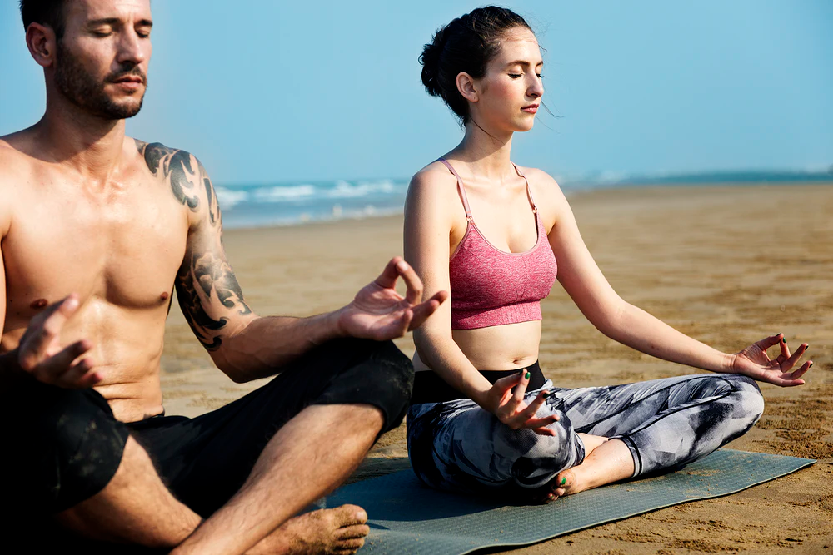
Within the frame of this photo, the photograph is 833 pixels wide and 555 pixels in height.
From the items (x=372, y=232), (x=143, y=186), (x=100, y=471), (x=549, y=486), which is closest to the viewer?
(x=100, y=471)

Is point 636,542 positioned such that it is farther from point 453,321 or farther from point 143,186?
point 143,186

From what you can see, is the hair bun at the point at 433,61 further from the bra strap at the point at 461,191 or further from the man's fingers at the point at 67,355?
the man's fingers at the point at 67,355

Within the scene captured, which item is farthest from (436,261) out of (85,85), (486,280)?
(85,85)

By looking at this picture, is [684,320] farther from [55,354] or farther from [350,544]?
[55,354]

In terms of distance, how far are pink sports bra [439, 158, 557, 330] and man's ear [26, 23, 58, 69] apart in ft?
4.72

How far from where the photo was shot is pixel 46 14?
269 cm

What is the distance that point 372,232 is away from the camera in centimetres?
1878

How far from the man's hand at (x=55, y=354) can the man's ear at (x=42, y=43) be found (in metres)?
0.93

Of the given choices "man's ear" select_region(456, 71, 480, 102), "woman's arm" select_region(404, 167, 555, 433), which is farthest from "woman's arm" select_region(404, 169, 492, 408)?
"man's ear" select_region(456, 71, 480, 102)

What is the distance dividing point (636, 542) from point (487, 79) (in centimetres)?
164

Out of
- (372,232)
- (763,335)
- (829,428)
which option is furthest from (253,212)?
(829,428)

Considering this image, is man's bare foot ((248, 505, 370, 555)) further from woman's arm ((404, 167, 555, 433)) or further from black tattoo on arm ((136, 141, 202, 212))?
black tattoo on arm ((136, 141, 202, 212))

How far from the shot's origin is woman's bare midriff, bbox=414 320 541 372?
3455 millimetres

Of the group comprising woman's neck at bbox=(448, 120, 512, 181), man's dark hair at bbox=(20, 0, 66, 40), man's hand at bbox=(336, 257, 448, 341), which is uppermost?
man's dark hair at bbox=(20, 0, 66, 40)
